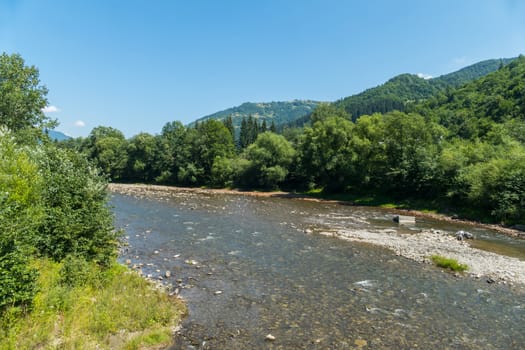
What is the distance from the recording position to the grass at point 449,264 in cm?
1850

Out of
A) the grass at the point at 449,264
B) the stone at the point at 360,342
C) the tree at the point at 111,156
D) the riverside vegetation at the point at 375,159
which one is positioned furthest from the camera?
the tree at the point at 111,156

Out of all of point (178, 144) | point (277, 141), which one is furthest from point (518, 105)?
point (178, 144)

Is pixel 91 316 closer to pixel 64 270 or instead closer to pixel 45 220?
pixel 64 270


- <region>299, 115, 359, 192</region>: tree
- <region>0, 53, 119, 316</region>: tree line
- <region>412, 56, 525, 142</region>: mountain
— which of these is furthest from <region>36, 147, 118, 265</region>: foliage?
<region>412, 56, 525, 142</region>: mountain


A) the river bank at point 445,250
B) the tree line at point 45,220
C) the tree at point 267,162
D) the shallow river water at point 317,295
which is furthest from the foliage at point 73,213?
the tree at point 267,162

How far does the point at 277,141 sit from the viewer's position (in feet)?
235

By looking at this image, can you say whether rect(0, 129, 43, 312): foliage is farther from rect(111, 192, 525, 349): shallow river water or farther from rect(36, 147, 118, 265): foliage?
rect(111, 192, 525, 349): shallow river water

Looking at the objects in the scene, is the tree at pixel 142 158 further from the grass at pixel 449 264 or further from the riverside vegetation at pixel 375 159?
the grass at pixel 449 264

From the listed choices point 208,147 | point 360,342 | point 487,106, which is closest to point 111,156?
point 208,147

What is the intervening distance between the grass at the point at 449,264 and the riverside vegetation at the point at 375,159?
20.8m

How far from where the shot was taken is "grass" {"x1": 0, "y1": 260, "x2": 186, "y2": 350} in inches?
352

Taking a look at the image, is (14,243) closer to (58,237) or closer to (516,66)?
(58,237)

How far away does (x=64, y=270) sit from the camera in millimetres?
12172

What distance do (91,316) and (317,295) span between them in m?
9.15
